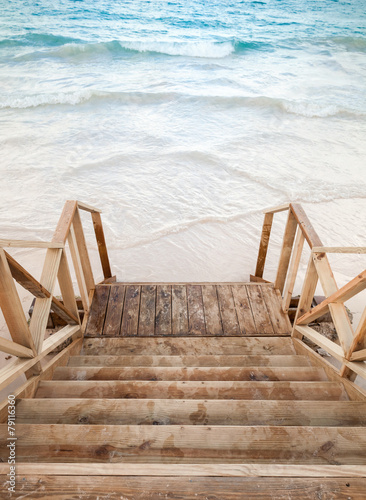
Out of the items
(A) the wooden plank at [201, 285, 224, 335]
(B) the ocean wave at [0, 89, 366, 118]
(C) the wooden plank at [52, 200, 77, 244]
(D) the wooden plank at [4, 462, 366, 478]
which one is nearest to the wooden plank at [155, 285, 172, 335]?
(A) the wooden plank at [201, 285, 224, 335]

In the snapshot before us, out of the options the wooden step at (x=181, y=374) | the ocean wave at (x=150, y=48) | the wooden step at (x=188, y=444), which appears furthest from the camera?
the ocean wave at (x=150, y=48)

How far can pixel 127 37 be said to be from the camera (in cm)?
1923

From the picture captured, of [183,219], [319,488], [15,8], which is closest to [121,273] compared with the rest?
[183,219]

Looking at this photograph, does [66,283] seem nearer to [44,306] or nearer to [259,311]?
[44,306]

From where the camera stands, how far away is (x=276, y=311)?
374 centimetres

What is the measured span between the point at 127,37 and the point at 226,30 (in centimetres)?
669

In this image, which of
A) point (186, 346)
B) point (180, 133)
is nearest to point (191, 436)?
point (186, 346)

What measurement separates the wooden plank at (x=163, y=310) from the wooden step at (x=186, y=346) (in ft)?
0.53

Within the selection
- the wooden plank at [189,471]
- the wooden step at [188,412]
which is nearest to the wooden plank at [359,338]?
the wooden step at [188,412]

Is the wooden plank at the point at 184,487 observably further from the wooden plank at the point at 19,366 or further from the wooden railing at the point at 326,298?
the wooden railing at the point at 326,298

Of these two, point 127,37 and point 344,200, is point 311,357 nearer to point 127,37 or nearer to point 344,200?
point 344,200

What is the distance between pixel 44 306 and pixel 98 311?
1.49 meters

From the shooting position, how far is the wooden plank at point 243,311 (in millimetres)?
3555

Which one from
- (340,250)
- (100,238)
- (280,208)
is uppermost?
(340,250)
